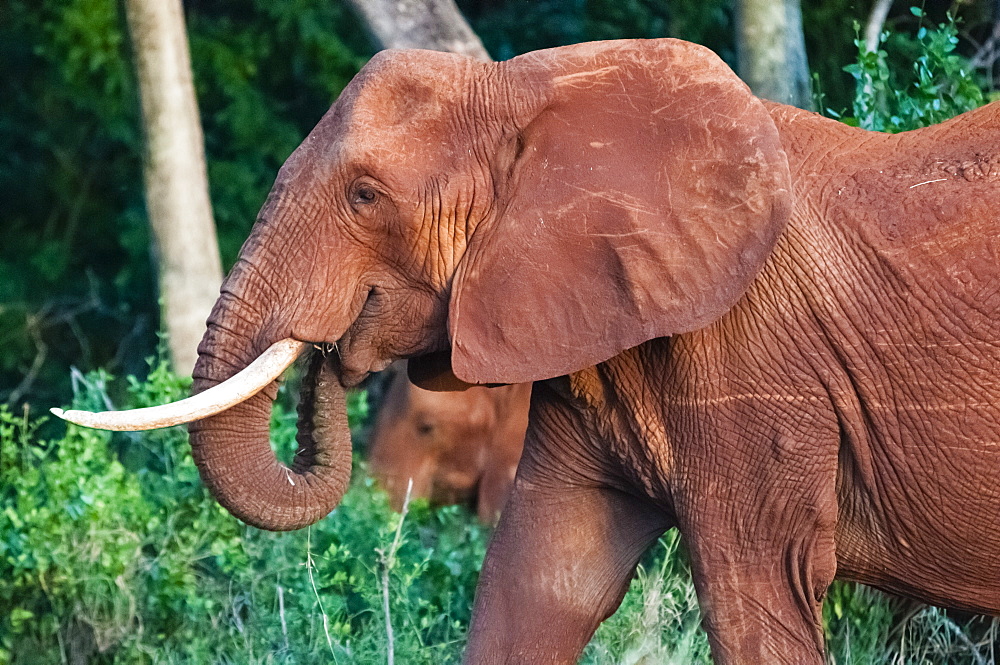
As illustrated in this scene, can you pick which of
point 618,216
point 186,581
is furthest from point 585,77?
point 186,581

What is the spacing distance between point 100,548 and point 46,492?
1.97ft

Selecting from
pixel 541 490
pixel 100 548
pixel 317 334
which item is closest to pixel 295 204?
pixel 317 334

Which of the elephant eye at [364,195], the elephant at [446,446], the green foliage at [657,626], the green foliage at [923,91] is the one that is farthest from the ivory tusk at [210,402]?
the elephant at [446,446]

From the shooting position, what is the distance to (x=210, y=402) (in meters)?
3.24

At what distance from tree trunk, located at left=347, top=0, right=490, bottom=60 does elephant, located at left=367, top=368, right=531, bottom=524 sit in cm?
166

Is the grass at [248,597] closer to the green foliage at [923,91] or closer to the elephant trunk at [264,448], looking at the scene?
the elephant trunk at [264,448]

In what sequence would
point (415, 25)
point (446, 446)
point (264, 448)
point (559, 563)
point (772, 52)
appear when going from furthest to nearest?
1. point (446, 446)
2. point (415, 25)
3. point (772, 52)
4. point (559, 563)
5. point (264, 448)

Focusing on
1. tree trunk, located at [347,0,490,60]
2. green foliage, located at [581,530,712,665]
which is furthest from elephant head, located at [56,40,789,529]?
tree trunk, located at [347,0,490,60]

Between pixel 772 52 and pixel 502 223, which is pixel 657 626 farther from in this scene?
pixel 772 52

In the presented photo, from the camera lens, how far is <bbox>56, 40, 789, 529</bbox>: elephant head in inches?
128

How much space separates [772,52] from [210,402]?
12.0ft

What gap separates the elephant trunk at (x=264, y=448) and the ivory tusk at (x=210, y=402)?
8cm

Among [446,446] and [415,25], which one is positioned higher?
[415,25]

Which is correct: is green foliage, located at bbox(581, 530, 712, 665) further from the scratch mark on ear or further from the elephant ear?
the scratch mark on ear
